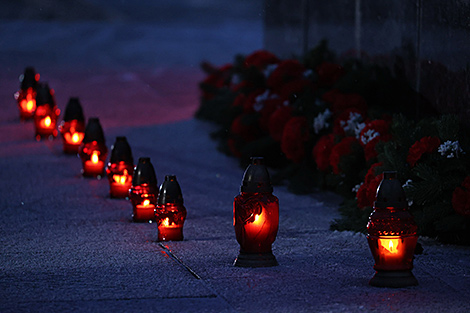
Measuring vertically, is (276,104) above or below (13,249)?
above

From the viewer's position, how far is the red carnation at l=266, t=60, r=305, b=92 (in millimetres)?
10602

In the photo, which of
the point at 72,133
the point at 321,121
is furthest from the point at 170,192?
the point at 72,133

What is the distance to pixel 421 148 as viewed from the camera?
6.74 meters

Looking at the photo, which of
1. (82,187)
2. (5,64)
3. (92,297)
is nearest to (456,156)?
(92,297)

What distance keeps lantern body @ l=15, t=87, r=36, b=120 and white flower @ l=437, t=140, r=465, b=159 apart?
8793mm

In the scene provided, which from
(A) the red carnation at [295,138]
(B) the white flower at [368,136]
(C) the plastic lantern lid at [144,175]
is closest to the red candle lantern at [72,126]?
(A) the red carnation at [295,138]

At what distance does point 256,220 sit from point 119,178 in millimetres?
3120

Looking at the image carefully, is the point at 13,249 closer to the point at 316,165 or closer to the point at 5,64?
the point at 316,165

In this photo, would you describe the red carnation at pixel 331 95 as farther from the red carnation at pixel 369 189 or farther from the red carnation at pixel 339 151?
the red carnation at pixel 369 189

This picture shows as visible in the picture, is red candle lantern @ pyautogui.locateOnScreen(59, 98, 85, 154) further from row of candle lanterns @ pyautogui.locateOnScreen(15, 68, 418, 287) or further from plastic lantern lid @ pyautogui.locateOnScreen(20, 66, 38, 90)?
row of candle lanterns @ pyautogui.locateOnScreen(15, 68, 418, 287)

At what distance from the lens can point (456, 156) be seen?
660cm

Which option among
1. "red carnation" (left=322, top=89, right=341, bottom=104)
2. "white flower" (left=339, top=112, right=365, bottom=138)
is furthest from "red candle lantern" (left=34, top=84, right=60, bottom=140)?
"white flower" (left=339, top=112, right=365, bottom=138)

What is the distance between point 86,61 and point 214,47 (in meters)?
6.20

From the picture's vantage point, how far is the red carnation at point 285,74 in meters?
10.6
